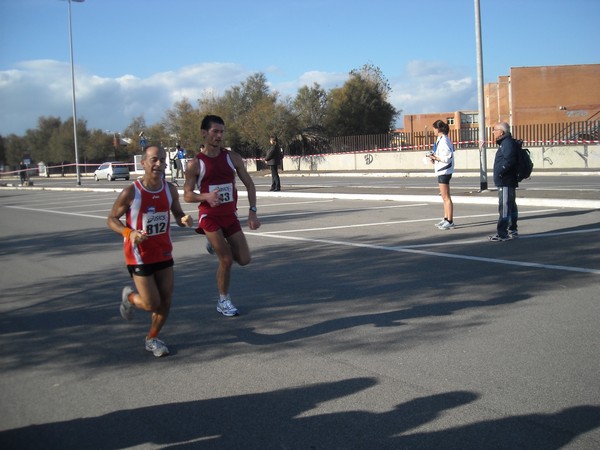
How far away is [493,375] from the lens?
4566mm

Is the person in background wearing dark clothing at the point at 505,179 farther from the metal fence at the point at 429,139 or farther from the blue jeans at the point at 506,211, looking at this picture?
the metal fence at the point at 429,139

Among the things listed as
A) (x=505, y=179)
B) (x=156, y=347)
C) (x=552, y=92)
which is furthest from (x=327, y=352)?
(x=552, y=92)

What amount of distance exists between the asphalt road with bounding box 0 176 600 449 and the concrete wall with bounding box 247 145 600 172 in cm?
2347

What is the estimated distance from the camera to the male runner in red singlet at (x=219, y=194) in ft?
20.7

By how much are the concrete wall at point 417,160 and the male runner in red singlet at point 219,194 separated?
2579 cm

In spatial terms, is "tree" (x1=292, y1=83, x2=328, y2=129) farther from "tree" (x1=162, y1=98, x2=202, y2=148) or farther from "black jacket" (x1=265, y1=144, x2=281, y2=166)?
"black jacket" (x1=265, y1=144, x2=281, y2=166)

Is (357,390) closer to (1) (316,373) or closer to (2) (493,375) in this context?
(1) (316,373)

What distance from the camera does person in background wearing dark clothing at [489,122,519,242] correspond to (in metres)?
10.0

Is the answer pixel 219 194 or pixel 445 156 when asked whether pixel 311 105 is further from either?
pixel 219 194

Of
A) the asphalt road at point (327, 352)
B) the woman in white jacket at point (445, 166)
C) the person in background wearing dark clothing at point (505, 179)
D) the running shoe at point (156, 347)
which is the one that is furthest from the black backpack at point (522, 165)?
the running shoe at point (156, 347)

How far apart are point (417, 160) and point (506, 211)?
3043 centimetres

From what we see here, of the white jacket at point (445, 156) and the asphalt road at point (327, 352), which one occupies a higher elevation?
the white jacket at point (445, 156)

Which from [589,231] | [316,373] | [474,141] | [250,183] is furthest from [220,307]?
[474,141]

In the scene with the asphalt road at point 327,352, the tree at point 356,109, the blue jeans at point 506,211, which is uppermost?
the tree at point 356,109
